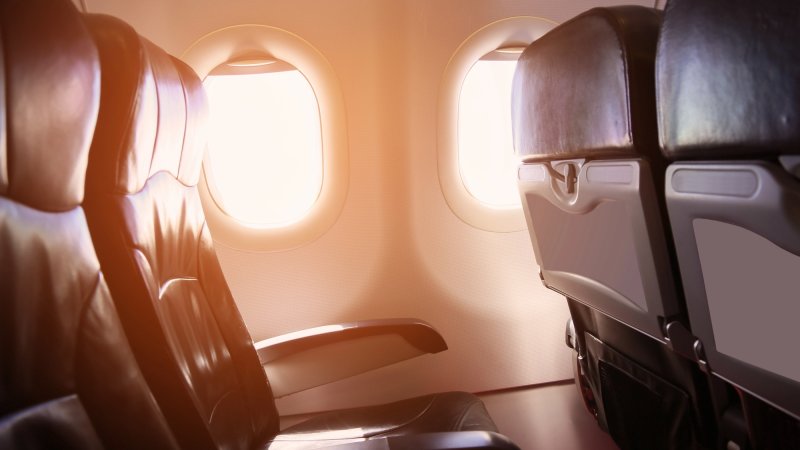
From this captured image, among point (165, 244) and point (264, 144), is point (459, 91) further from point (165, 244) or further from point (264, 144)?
point (165, 244)

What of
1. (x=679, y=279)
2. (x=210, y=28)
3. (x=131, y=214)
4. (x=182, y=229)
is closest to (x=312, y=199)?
(x=210, y=28)

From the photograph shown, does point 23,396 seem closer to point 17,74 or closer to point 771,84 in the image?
point 17,74

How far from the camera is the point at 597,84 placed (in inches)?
43.4

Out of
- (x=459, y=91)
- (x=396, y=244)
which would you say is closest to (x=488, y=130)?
(x=459, y=91)

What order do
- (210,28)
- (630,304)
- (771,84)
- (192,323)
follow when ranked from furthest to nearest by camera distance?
(210,28) → (192,323) → (630,304) → (771,84)

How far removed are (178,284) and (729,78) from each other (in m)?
1.15

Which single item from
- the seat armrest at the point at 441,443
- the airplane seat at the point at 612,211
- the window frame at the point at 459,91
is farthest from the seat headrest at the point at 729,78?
the window frame at the point at 459,91

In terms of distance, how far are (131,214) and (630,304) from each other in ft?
3.27

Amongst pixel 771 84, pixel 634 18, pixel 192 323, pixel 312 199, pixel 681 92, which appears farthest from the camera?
pixel 312 199

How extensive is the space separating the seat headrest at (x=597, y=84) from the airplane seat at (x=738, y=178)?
81mm

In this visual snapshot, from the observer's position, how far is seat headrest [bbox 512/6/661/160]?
1.03 meters

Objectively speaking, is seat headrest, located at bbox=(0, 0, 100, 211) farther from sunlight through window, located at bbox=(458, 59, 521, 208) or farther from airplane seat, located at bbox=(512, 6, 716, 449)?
sunlight through window, located at bbox=(458, 59, 521, 208)

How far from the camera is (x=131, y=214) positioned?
3.47 ft

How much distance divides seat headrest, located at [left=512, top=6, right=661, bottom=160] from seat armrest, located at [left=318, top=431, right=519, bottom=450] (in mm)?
600
